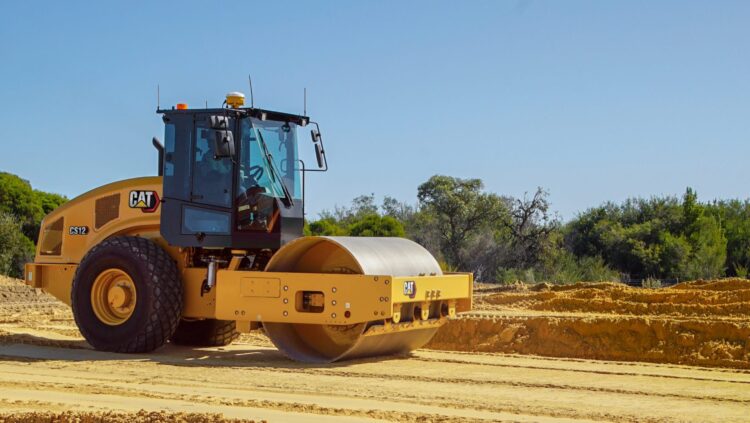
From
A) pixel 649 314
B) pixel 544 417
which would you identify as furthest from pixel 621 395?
pixel 649 314

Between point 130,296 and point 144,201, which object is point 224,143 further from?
point 130,296

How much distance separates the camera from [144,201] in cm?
1245

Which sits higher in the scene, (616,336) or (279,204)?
(279,204)

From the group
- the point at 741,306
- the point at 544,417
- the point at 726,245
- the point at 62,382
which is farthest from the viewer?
the point at 726,245

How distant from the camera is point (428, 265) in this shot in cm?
1191

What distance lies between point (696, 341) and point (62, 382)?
27.1ft

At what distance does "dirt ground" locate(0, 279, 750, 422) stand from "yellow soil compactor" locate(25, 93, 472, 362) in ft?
1.43

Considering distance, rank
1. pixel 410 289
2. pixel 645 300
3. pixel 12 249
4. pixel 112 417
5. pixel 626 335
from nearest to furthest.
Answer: pixel 112 417 < pixel 410 289 < pixel 626 335 < pixel 645 300 < pixel 12 249

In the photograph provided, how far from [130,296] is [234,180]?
75.3 inches

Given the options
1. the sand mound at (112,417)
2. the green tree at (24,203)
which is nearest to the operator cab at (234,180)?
the sand mound at (112,417)

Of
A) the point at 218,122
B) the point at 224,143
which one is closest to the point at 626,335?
the point at 224,143

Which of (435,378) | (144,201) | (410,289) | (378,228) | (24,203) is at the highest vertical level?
→ (24,203)

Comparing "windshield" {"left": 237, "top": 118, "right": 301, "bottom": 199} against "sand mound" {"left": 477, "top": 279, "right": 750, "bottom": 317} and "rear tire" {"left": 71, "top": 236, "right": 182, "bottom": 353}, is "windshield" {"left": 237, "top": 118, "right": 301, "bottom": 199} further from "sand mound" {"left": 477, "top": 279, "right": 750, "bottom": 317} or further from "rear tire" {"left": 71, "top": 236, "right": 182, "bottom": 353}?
"sand mound" {"left": 477, "top": 279, "right": 750, "bottom": 317}

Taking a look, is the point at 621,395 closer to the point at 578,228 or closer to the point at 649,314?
the point at 649,314
